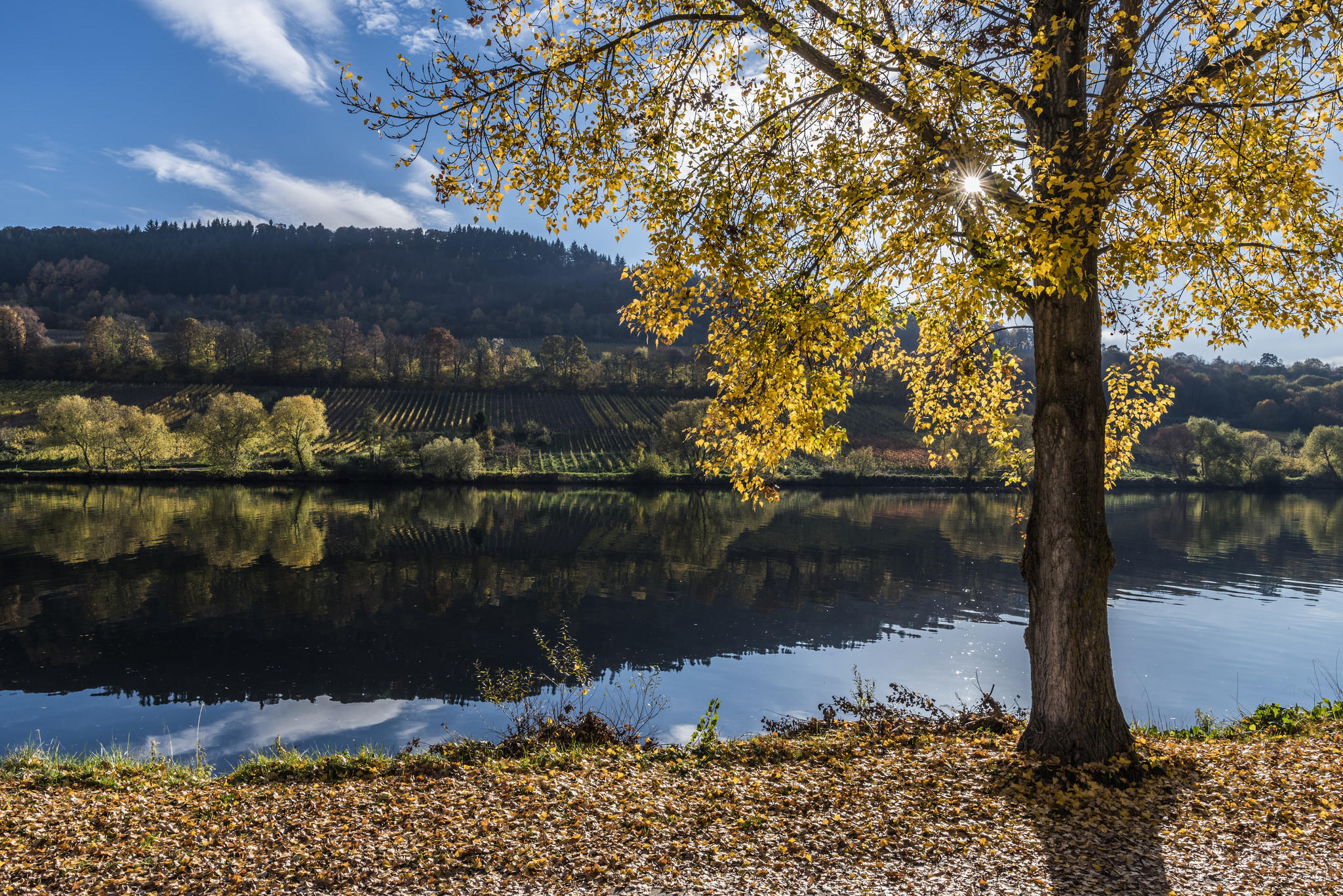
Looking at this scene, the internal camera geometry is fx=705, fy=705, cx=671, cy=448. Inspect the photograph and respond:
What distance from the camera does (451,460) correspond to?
6425 centimetres

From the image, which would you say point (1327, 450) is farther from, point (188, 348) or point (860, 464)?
point (188, 348)

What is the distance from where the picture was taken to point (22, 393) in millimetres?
85188

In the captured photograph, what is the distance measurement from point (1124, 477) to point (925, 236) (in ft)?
305

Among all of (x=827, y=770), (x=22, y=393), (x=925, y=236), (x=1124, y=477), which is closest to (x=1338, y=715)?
(x=827, y=770)

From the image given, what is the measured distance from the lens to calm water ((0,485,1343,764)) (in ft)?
43.6

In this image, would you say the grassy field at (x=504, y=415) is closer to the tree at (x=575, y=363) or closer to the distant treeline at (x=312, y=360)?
the distant treeline at (x=312, y=360)

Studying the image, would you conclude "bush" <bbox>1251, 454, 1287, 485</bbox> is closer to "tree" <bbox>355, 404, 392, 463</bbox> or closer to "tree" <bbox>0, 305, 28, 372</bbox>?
"tree" <bbox>355, 404, 392, 463</bbox>

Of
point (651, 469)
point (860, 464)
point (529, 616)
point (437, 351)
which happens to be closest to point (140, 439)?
point (651, 469)

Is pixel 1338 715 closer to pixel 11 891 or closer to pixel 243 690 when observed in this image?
pixel 11 891

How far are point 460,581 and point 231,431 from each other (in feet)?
164

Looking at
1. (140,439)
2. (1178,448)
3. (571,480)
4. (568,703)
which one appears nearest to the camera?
(568,703)

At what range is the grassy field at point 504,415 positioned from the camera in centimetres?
7712

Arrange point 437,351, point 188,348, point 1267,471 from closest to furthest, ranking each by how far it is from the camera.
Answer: point 1267,471 → point 188,348 → point 437,351

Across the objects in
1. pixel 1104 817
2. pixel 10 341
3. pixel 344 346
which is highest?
pixel 344 346
